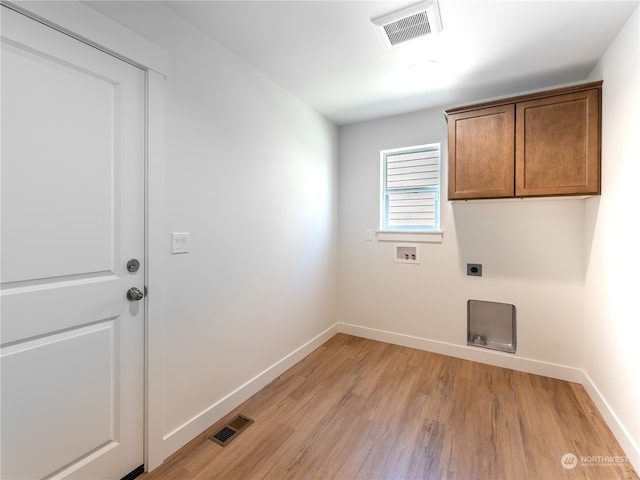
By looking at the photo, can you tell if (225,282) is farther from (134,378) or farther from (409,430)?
(409,430)

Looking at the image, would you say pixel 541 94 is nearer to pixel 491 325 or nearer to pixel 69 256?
pixel 491 325

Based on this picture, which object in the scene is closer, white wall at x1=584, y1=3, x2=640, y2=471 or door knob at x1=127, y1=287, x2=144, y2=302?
door knob at x1=127, y1=287, x2=144, y2=302

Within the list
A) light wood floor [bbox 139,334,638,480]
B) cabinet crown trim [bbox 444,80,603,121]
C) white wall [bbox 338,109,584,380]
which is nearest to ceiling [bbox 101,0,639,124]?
cabinet crown trim [bbox 444,80,603,121]

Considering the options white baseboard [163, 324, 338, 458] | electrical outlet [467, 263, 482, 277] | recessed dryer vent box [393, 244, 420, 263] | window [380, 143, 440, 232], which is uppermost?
window [380, 143, 440, 232]

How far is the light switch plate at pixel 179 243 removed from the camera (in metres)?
1.69

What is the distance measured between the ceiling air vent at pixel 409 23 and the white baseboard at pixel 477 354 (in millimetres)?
2682

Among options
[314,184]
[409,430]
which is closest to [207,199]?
[314,184]

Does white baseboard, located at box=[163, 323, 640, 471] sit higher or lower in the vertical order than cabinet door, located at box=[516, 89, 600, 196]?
lower

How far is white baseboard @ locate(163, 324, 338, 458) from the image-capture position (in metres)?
1.72

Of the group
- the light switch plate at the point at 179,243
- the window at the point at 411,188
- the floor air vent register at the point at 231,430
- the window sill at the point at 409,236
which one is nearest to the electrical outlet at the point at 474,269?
the window sill at the point at 409,236

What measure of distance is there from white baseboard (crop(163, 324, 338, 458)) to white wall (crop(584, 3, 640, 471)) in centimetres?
227

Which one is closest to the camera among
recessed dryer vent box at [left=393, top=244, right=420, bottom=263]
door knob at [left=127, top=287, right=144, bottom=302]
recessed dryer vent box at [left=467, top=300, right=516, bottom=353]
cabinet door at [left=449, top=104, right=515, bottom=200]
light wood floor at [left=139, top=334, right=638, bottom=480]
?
door knob at [left=127, top=287, right=144, bottom=302]

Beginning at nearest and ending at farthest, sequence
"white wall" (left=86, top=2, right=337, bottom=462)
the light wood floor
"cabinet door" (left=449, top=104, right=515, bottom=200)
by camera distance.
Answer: the light wood floor
"white wall" (left=86, top=2, right=337, bottom=462)
"cabinet door" (left=449, top=104, right=515, bottom=200)

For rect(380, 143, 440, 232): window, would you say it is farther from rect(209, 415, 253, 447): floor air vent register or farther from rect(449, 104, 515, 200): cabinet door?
rect(209, 415, 253, 447): floor air vent register
